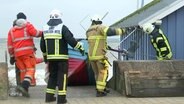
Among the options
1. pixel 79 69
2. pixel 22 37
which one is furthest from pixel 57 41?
pixel 79 69

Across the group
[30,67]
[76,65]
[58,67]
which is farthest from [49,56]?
[76,65]

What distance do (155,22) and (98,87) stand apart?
Result: 2.33 metres

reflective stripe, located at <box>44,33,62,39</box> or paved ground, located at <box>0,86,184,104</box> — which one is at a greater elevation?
reflective stripe, located at <box>44,33,62,39</box>

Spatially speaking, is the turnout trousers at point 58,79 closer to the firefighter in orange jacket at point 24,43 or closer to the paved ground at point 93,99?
the paved ground at point 93,99

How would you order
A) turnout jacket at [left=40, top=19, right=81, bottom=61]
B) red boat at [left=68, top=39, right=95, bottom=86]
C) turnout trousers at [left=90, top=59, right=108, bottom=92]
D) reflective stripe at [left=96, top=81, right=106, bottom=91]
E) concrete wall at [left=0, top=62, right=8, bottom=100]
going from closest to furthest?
turnout jacket at [left=40, top=19, right=81, bottom=61]
concrete wall at [left=0, top=62, right=8, bottom=100]
reflective stripe at [left=96, top=81, right=106, bottom=91]
turnout trousers at [left=90, top=59, right=108, bottom=92]
red boat at [left=68, top=39, right=95, bottom=86]

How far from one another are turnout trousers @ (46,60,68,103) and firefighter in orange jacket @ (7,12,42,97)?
3.25ft

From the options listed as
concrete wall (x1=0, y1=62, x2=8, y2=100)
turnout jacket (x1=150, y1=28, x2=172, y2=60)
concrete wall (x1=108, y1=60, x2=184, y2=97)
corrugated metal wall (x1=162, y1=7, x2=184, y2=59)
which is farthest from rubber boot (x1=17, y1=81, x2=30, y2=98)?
corrugated metal wall (x1=162, y1=7, x2=184, y2=59)

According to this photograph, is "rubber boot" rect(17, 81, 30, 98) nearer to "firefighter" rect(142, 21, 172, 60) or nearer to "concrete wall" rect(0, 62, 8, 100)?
"concrete wall" rect(0, 62, 8, 100)

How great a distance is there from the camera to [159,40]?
12.8 meters

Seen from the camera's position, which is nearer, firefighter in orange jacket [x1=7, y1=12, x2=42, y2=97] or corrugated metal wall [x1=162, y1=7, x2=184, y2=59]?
firefighter in orange jacket [x1=7, y1=12, x2=42, y2=97]

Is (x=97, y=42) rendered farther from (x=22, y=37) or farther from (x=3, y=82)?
(x=3, y=82)

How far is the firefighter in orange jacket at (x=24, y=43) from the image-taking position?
39.7 feet

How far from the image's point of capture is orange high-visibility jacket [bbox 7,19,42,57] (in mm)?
12109

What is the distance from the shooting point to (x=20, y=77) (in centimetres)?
1284
